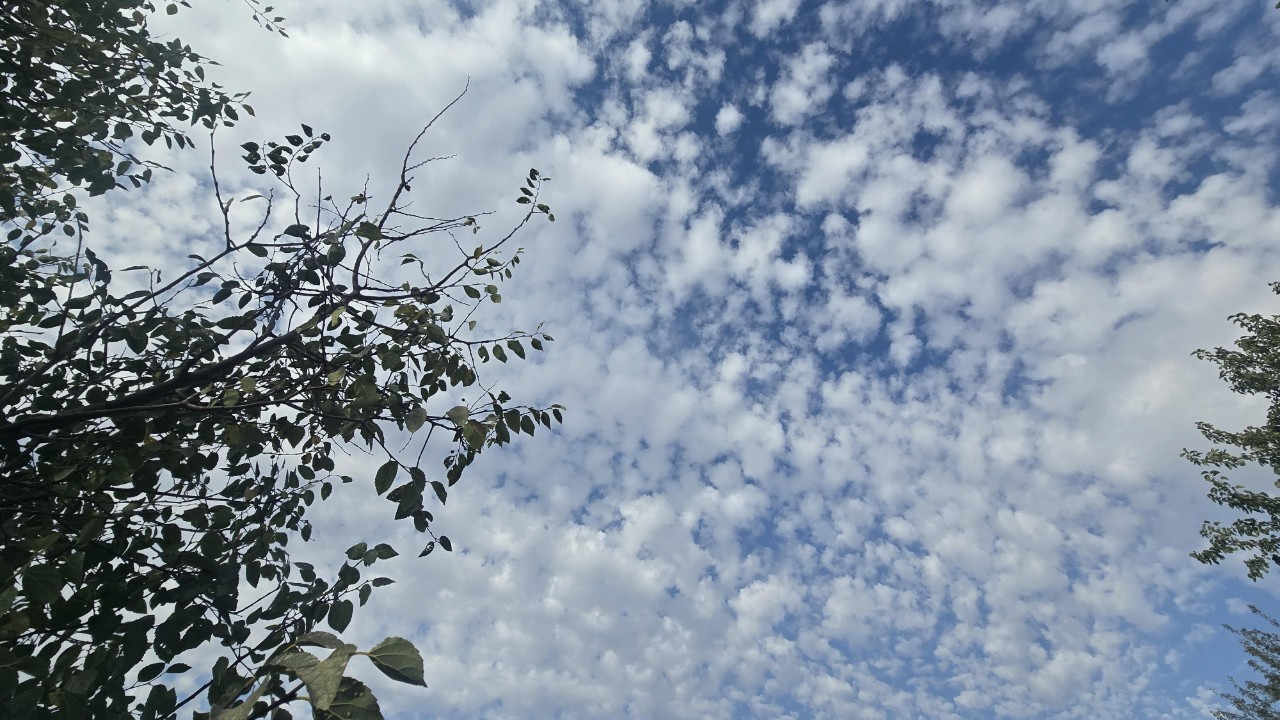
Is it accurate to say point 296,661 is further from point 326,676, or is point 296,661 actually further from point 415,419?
point 415,419

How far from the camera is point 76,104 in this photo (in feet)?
12.4

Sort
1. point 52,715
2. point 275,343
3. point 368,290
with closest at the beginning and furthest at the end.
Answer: point 52,715 → point 275,343 → point 368,290

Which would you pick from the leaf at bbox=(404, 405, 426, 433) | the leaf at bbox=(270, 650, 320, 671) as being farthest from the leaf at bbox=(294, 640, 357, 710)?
the leaf at bbox=(404, 405, 426, 433)

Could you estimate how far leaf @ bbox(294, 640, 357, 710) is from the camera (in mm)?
1060

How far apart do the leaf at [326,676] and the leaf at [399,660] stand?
0.11 m

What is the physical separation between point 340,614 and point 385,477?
1.78 ft

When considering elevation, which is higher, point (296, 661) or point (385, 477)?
point (385, 477)

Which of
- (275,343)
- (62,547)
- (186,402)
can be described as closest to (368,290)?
(275,343)

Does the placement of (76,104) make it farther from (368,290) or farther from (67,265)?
(368,290)

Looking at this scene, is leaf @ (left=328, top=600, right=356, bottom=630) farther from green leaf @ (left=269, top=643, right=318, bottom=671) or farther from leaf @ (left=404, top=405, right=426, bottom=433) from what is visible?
green leaf @ (left=269, top=643, right=318, bottom=671)

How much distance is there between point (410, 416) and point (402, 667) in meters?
1.37

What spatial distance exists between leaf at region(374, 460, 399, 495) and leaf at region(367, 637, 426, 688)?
3.95 ft

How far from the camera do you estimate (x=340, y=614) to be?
7.89 ft

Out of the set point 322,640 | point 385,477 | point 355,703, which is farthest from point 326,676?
point 385,477
